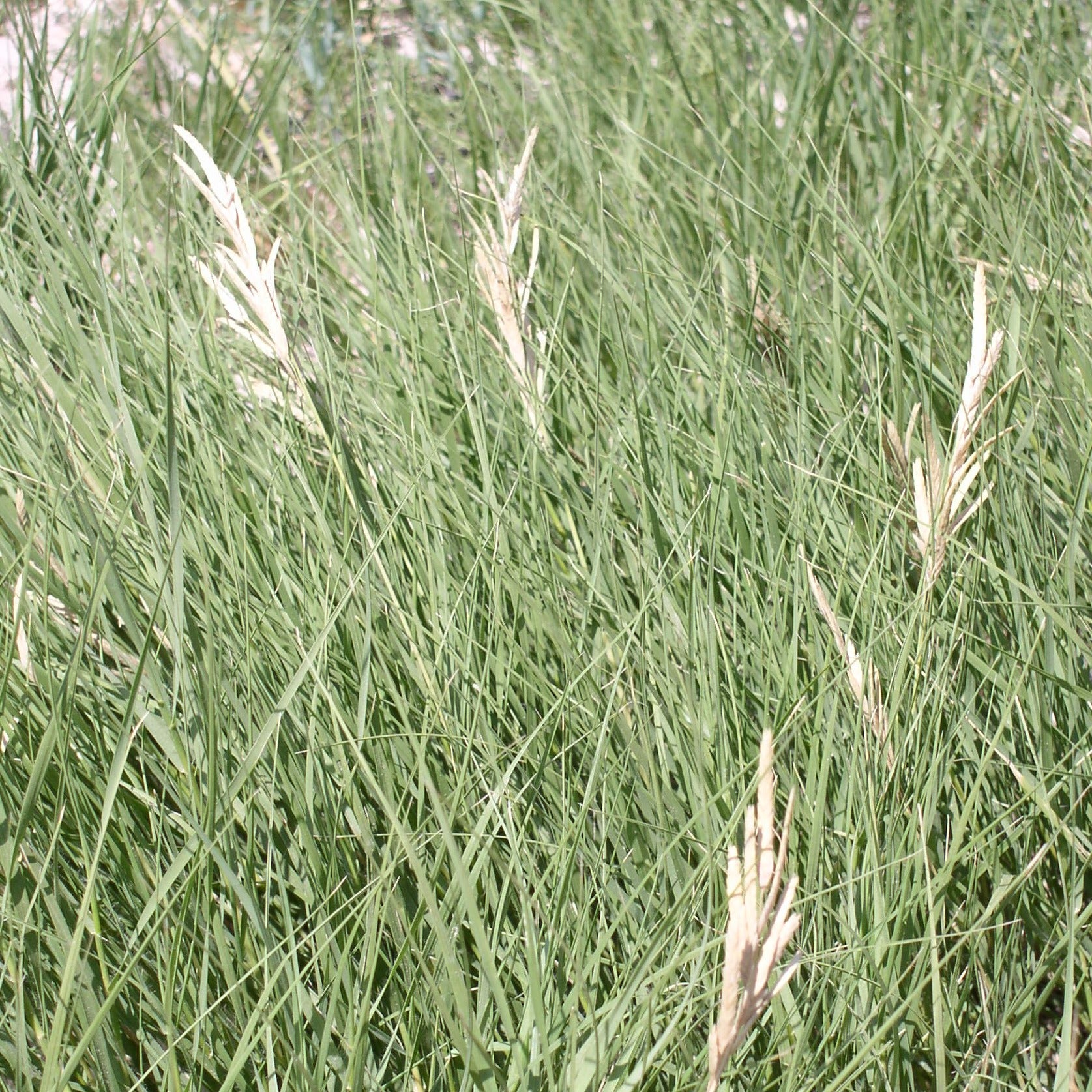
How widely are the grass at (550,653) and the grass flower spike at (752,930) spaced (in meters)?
0.11

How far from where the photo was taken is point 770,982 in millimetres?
984

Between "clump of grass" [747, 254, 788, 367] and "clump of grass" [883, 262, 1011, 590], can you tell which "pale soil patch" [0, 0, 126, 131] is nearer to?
Answer: "clump of grass" [747, 254, 788, 367]

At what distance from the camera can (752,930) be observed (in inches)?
24.6

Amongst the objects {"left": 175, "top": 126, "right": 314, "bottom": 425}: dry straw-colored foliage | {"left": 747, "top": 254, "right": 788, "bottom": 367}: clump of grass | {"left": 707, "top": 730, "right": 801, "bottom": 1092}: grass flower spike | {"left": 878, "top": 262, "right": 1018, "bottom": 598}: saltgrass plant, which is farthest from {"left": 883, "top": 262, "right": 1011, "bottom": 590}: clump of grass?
{"left": 175, "top": 126, "right": 314, "bottom": 425}: dry straw-colored foliage

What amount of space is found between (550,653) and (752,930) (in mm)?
648

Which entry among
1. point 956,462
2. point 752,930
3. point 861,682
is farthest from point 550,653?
point 752,930

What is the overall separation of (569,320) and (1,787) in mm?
1108

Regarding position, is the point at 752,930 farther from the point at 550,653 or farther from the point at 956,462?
the point at 550,653

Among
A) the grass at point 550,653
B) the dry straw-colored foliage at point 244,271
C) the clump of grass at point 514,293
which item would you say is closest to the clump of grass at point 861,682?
the grass at point 550,653

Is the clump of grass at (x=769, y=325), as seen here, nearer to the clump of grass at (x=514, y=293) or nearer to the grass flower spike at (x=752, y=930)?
the clump of grass at (x=514, y=293)

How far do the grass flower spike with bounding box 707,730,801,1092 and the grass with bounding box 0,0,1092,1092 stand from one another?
11 centimetres

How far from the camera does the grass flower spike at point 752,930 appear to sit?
63cm

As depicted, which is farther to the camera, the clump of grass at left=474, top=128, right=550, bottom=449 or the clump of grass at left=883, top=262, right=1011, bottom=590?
the clump of grass at left=474, top=128, right=550, bottom=449

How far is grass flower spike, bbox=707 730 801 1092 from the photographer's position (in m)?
0.63
